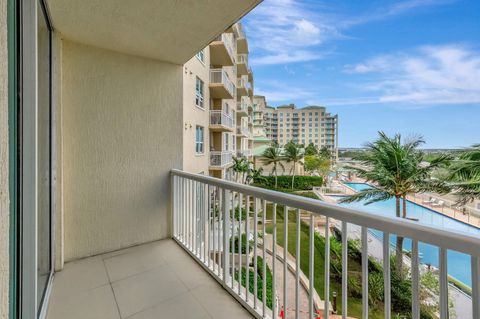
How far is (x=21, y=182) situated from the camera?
1.16 m

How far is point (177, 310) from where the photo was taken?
179 centimetres

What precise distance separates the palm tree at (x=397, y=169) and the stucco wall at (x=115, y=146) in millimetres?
7549

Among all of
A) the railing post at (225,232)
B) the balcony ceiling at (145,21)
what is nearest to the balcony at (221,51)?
the balcony ceiling at (145,21)

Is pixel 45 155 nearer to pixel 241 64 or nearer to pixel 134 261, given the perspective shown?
pixel 134 261

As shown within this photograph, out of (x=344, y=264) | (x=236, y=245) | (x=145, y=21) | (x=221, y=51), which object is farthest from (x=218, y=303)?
(x=221, y=51)

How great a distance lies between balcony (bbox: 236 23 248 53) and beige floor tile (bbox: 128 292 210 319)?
15558 millimetres

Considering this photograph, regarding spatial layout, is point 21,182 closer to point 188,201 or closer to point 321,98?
point 188,201

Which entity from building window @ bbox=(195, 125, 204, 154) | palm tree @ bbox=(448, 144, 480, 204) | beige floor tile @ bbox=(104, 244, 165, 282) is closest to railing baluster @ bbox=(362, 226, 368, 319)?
beige floor tile @ bbox=(104, 244, 165, 282)

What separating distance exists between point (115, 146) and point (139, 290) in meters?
1.57

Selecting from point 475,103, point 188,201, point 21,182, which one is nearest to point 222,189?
point 188,201

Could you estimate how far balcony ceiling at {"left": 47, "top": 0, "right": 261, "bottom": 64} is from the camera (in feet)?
6.12

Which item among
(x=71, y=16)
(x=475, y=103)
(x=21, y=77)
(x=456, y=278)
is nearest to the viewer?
(x=456, y=278)

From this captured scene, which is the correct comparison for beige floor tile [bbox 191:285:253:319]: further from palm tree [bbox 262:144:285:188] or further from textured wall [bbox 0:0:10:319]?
palm tree [bbox 262:144:285:188]

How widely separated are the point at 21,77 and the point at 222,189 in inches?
60.0
